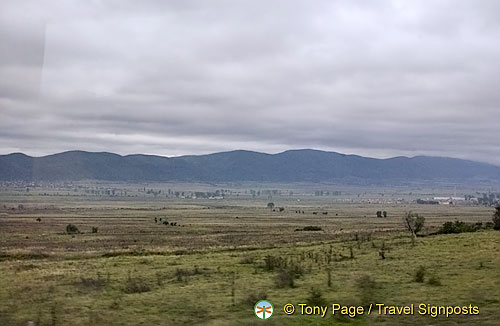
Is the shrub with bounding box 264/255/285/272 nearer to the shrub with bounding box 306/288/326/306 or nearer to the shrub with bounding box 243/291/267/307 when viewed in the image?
the shrub with bounding box 243/291/267/307

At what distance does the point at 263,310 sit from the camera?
15.8 metres

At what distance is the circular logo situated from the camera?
605 inches

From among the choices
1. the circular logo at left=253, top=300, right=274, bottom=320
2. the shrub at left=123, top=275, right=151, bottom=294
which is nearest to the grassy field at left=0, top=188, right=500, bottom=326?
the shrub at left=123, top=275, right=151, bottom=294

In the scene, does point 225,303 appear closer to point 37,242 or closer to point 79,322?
point 79,322

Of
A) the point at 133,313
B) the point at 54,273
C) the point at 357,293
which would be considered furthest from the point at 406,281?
the point at 54,273

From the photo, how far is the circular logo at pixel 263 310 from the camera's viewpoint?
15.4m

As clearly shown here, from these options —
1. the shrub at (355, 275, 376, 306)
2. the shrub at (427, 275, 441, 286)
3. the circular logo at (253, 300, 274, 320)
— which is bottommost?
the circular logo at (253, 300, 274, 320)

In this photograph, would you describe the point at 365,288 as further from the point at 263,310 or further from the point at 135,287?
the point at 135,287

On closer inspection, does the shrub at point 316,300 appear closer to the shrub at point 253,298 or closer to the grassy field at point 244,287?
the grassy field at point 244,287

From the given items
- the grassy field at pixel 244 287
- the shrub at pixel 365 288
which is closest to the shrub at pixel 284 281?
the grassy field at pixel 244 287

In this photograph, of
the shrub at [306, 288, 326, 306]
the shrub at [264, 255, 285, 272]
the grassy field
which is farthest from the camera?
the shrub at [264, 255, 285, 272]

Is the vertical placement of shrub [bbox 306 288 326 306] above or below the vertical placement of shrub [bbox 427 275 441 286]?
below

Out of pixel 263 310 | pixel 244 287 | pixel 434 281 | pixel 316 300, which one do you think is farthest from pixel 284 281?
pixel 263 310

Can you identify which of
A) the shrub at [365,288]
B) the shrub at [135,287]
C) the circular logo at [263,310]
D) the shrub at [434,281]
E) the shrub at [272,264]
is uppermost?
the shrub at [434,281]
